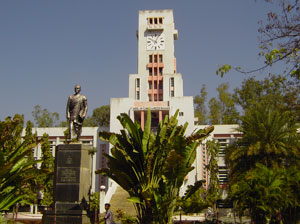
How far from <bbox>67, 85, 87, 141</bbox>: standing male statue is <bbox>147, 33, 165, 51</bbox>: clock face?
26126 millimetres

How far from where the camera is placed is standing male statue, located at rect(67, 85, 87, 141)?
41.8 ft

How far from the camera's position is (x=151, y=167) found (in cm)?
1173

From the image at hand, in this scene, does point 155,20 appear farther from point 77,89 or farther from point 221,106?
point 77,89

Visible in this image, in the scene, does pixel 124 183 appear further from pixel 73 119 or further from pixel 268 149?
pixel 268 149

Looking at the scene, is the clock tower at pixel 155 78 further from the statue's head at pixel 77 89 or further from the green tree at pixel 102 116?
the statue's head at pixel 77 89

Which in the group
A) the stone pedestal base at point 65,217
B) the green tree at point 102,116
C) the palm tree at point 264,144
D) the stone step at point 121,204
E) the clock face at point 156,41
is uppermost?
the clock face at point 156,41

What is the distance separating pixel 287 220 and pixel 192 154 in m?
7.51

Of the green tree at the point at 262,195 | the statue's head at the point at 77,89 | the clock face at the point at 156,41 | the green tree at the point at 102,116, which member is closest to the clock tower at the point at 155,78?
the clock face at the point at 156,41

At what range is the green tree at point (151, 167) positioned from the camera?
11320 mm

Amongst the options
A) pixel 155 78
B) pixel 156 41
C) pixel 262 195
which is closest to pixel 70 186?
pixel 262 195

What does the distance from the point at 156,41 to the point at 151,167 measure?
28.4 meters

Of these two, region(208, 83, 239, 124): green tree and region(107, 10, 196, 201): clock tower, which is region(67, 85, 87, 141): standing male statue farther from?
region(208, 83, 239, 124): green tree

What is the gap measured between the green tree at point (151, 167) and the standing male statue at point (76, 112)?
3.65 feet

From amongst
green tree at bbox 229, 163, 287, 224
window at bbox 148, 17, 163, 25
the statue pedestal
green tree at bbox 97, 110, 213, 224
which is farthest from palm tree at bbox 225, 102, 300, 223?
window at bbox 148, 17, 163, 25
